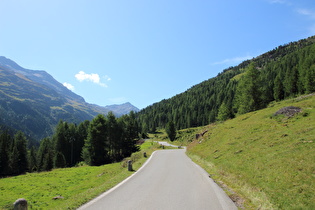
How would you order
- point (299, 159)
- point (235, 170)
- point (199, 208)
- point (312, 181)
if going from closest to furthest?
point (199, 208), point (312, 181), point (299, 159), point (235, 170)

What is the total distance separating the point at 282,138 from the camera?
1741cm

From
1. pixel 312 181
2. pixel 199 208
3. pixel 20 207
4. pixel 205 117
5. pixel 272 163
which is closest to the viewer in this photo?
pixel 20 207

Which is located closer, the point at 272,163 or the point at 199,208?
the point at 199,208

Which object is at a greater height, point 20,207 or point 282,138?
point 282,138

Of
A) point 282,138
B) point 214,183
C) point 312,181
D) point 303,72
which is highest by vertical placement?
point 303,72

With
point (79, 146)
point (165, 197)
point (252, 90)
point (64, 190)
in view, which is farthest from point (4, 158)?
point (252, 90)

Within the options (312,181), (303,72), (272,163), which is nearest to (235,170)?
(272,163)

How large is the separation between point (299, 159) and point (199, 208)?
322 inches

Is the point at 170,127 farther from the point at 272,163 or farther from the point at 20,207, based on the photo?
the point at 20,207

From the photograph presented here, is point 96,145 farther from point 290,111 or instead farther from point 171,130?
point 290,111

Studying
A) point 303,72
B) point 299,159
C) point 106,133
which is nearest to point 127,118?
point 106,133

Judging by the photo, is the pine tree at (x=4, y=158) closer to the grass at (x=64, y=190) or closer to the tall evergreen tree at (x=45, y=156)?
the tall evergreen tree at (x=45, y=156)

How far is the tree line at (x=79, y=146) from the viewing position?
56219 mm

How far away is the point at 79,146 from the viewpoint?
79.4 meters
